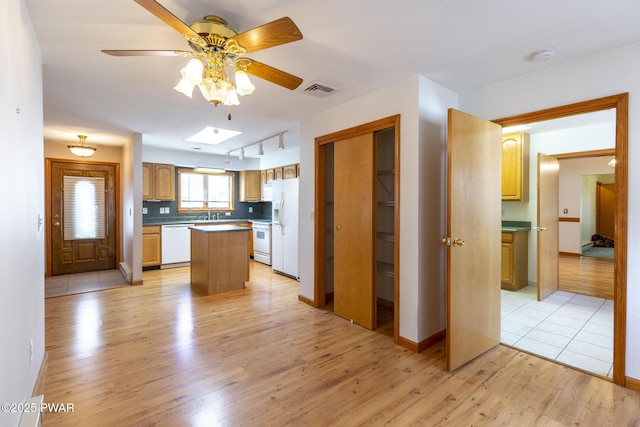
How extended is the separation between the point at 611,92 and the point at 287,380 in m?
3.21

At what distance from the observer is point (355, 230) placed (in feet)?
10.6

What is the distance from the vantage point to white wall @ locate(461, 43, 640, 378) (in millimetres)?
2055

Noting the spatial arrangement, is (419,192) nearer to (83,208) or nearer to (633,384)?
(633,384)

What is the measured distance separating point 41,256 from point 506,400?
369cm

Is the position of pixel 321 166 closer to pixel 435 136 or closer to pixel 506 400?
pixel 435 136

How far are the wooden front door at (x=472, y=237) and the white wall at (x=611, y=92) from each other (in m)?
0.38

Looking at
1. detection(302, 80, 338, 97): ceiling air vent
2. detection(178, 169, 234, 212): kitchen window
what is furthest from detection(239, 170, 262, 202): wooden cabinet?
detection(302, 80, 338, 97): ceiling air vent

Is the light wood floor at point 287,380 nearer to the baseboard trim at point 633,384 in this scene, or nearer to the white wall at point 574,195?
the baseboard trim at point 633,384

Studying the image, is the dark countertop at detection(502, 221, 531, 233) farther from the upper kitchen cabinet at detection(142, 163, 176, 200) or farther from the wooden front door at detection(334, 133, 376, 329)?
the upper kitchen cabinet at detection(142, 163, 176, 200)

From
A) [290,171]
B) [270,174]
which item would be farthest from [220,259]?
[270,174]

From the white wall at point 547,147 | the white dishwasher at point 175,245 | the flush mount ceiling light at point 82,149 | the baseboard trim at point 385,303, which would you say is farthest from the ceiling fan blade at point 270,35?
the white dishwasher at point 175,245

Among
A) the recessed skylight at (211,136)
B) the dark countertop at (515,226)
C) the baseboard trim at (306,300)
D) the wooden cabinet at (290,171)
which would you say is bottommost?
the baseboard trim at (306,300)

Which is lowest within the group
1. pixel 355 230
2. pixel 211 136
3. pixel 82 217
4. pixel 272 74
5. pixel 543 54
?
pixel 355 230

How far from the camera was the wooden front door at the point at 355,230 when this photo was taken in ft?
10.1
